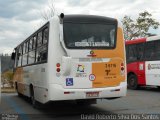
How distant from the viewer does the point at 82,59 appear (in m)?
10.6

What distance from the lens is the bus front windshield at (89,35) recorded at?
10720mm

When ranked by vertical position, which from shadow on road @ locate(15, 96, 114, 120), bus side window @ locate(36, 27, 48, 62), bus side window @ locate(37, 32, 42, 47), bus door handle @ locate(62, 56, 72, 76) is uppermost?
bus side window @ locate(37, 32, 42, 47)

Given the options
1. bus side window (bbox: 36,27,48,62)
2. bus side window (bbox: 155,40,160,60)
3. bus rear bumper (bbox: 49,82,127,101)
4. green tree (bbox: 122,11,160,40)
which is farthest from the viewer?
green tree (bbox: 122,11,160,40)

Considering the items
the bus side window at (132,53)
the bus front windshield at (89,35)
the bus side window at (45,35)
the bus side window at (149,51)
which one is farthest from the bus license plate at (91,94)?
the bus side window at (132,53)

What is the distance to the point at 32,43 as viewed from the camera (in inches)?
543

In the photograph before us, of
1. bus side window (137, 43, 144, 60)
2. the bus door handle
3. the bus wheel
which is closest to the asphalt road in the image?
the bus door handle

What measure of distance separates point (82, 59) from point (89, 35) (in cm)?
81

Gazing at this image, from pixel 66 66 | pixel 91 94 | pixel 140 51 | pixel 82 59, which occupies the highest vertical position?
pixel 140 51

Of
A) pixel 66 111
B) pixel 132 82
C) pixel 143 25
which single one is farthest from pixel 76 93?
pixel 143 25

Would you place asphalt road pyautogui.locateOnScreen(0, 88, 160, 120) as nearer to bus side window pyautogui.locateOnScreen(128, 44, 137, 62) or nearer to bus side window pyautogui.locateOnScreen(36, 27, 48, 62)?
bus side window pyautogui.locateOnScreen(36, 27, 48, 62)

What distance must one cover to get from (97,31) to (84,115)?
2599 mm

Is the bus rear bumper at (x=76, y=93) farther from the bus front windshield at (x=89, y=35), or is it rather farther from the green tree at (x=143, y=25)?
the green tree at (x=143, y=25)

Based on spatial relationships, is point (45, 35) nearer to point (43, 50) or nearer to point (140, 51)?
point (43, 50)

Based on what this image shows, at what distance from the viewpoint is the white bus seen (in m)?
10.4
